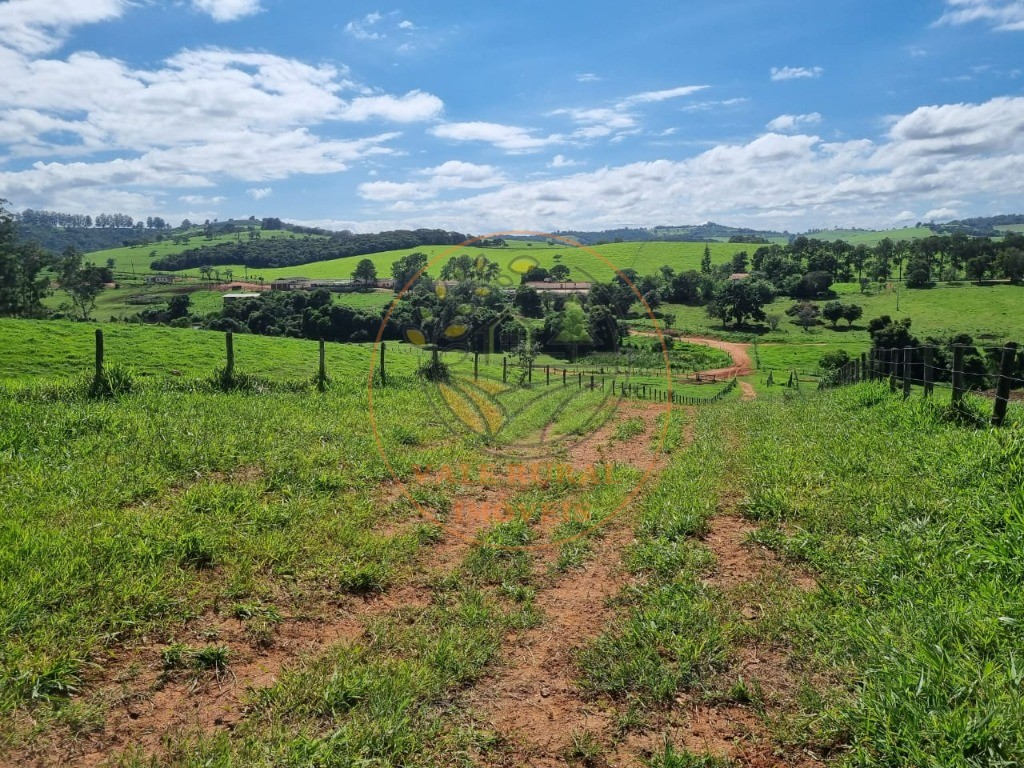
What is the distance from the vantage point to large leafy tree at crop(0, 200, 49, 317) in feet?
234

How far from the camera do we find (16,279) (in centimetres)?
7256

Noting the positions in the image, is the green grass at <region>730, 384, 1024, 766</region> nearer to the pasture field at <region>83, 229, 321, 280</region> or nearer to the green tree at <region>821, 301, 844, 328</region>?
the green tree at <region>821, 301, 844, 328</region>

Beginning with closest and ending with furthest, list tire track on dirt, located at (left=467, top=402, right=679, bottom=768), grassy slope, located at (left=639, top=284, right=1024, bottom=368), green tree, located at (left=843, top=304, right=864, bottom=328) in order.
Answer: tire track on dirt, located at (left=467, top=402, right=679, bottom=768), grassy slope, located at (left=639, top=284, right=1024, bottom=368), green tree, located at (left=843, top=304, right=864, bottom=328)

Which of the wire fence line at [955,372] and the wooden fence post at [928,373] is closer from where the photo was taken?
the wire fence line at [955,372]

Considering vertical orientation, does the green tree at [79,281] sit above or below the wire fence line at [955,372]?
above

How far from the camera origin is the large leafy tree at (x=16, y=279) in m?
71.2

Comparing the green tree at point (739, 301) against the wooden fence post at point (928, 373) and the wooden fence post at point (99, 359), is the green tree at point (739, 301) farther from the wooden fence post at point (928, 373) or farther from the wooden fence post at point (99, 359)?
the wooden fence post at point (99, 359)

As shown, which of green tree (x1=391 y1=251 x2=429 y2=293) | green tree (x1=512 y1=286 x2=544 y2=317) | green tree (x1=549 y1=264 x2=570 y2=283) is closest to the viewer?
green tree (x1=549 y1=264 x2=570 y2=283)

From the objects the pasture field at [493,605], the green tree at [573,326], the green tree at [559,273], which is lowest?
the pasture field at [493,605]

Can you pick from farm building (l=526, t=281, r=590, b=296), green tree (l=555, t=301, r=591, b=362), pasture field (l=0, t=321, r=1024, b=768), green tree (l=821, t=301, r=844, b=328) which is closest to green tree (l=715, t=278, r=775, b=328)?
green tree (l=821, t=301, r=844, b=328)

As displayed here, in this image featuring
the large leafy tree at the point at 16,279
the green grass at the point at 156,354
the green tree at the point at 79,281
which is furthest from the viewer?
the green tree at the point at 79,281

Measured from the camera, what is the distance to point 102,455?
7465 mm

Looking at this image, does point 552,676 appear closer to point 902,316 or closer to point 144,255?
point 902,316

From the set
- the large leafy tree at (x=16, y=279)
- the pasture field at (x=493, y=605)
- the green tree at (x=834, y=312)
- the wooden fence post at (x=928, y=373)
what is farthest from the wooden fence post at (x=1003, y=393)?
the green tree at (x=834, y=312)
